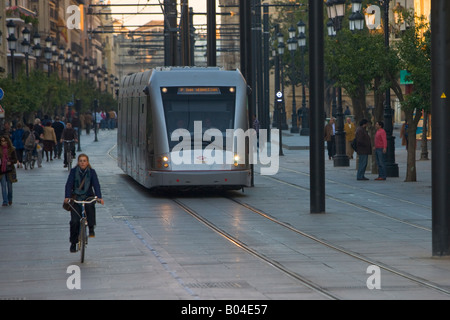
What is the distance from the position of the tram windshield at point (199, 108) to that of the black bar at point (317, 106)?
390 centimetres

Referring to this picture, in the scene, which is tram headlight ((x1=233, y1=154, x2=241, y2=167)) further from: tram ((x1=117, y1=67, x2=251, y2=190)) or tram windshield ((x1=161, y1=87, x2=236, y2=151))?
tram windshield ((x1=161, y1=87, x2=236, y2=151))

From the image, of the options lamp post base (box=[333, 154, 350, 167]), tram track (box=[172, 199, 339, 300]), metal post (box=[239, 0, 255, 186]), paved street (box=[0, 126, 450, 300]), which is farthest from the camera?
lamp post base (box=[333, 154, 350, 167])

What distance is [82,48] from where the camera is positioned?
131 m

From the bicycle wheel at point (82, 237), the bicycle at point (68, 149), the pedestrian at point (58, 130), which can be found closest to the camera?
the bicycle wheel at point (82, 237)

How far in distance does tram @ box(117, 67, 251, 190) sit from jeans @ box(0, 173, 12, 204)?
3195mm

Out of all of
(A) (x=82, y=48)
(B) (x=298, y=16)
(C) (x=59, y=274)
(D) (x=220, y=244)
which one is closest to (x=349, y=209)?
(D) (x=220, y=244)

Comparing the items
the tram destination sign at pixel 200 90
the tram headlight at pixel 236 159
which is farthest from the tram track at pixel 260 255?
the tram destination sign at pixel 200 90

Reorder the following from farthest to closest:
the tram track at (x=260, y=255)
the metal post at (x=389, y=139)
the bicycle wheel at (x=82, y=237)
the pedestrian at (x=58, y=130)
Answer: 1. the pedestrian at (x=58, y=130)
2. the metal post at (x=389, y=139)
3. the bicycle wheel at (x=82, y=237)
4. the tram track at (x=260, y=255)

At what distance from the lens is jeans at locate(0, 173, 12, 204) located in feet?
71.9

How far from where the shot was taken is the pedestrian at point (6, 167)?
21.7 m

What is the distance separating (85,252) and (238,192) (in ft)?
37.3

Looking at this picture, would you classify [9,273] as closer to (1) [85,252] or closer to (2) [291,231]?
(1) [85,252]

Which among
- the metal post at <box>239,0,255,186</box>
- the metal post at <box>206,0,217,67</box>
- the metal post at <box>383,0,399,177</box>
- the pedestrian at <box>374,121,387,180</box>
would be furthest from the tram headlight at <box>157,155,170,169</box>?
the metal post at <box>206,0,217,67</box>

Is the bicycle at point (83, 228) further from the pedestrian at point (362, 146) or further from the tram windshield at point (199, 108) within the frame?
the pedestrian at point (362, 146)
